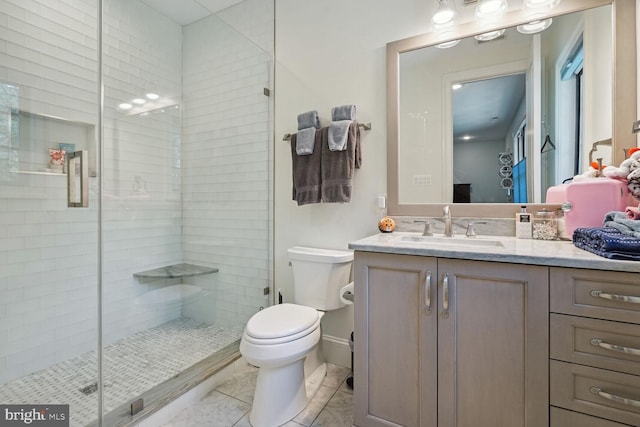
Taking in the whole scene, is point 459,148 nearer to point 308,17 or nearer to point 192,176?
point 308,17

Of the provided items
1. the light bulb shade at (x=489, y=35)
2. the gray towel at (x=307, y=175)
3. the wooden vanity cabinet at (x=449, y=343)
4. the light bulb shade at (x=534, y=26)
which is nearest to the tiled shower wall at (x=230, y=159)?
the gray towel at (x=307, y=175)

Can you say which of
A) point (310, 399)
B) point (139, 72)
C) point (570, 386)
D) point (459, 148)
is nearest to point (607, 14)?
point (459, 148)

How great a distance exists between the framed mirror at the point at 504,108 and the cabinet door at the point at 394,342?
617 millimetres

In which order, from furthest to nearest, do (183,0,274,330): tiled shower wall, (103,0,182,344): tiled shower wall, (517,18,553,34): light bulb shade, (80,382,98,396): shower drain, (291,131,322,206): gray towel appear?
(183,0,274,330): tiled shower wall < (103,0,182,344): tiled shower wall < (291,131,322,206): gray towel < (80,382,98,396): shower drain < (517,18,553,34): light bulb shade

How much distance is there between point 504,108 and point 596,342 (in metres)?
1.18

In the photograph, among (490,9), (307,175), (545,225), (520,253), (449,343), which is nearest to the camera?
(520,253)

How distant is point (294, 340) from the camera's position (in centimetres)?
139

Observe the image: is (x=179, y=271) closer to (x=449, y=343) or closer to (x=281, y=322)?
(x=281, y=322)

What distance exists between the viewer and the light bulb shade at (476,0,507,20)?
4.81 ft

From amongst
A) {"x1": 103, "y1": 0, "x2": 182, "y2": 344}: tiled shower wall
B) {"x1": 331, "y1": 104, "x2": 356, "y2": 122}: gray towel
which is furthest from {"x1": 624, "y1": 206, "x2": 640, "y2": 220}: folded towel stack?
{"x1": 103, "y1": 0, "x2": 182, "y2": 344}: tiled shower wall

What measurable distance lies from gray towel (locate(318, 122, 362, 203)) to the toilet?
380 mm

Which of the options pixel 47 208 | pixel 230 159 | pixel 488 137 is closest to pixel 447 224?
pixel 488 137

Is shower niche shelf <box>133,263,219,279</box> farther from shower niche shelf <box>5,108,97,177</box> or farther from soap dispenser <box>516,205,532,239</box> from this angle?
soap dispenser <box>516,205,532,239</box>

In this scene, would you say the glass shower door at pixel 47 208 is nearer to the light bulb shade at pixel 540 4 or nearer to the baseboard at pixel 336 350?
the baseboard at pixel 336 350
